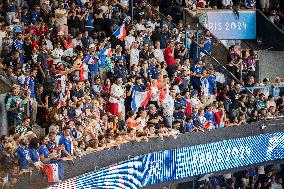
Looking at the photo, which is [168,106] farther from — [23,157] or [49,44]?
[23,157]

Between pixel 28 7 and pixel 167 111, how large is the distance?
15.5ft

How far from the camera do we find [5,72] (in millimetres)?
20391

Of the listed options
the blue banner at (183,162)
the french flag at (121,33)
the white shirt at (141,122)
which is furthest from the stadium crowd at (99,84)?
the blue banner at (183,162)

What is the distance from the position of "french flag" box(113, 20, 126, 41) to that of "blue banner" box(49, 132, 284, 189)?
3.77 metres

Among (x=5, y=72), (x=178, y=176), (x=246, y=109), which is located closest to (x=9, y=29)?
(x=5, y=72)

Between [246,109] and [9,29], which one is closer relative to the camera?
[9,29]

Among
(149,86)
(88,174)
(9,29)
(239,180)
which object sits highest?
Result: (9,29)

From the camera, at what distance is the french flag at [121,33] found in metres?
24.6

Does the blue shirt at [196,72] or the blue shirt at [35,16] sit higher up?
the blue shirt at [35,16]

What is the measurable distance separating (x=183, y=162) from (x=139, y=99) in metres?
2.18

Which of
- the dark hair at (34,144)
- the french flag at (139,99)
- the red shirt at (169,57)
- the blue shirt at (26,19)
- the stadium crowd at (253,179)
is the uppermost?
the blue shirt at (26,19)

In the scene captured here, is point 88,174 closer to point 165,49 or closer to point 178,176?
point 178,176

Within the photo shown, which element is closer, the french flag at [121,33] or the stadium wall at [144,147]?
the stadium wall at [144,147]

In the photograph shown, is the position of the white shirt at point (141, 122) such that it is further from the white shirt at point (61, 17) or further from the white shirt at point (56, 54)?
the white shirt at point (61, 17)
